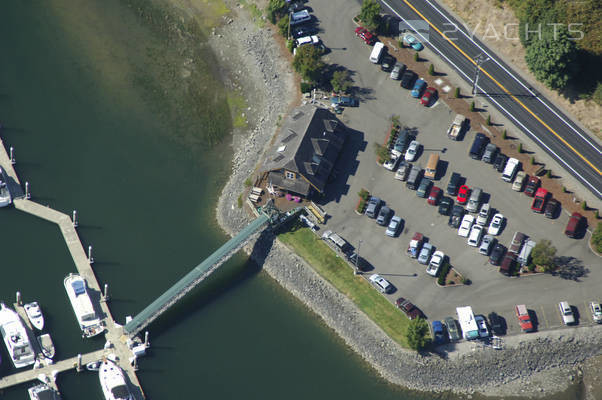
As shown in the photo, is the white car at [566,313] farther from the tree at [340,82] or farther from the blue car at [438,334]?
the tree at [340,82]

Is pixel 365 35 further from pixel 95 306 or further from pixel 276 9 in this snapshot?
pixel 95 306

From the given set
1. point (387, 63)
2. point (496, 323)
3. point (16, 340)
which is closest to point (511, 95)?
point (387, 63)

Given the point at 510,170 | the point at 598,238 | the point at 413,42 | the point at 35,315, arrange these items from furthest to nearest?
the point at 413,42, the point at 510,170, the point at 598,238, the point at 35,315

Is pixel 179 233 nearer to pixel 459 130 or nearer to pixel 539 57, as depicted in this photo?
pixel 459 130

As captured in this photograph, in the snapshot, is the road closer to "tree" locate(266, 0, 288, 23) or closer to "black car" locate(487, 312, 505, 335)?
"tree" locate(266, 0, 288, 23)

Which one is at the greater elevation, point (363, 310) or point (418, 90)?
point (418, 90)

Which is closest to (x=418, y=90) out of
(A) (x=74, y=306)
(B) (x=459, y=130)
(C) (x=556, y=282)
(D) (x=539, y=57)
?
(B) (x=459, y=130)
